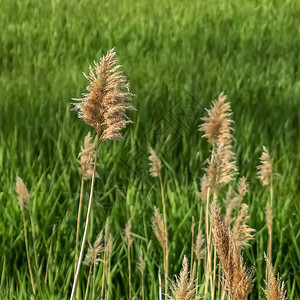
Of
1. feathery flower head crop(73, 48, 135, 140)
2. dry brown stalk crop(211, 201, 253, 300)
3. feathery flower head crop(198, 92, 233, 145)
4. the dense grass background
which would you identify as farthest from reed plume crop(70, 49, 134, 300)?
the dense grass background

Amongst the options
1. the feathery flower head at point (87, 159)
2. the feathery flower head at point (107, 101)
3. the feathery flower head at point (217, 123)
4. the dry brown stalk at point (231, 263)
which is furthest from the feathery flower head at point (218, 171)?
the dry brown stalk at point (231, 263)

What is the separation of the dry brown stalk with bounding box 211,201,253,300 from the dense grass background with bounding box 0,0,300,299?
1.04 metres

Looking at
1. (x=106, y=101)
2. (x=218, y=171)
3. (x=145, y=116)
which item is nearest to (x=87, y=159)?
(x=218, y=171)

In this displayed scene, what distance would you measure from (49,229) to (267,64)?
221 cm

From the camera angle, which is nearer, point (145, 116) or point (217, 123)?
point (217, 123)

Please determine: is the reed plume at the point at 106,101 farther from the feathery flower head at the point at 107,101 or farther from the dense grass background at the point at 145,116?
the dense grass background at the point at 145,116

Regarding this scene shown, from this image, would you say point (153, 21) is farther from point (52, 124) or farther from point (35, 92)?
point (52, 124)

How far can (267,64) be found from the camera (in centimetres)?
428

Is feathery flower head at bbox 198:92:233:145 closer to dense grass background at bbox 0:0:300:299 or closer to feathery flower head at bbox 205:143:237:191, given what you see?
feathery flower head at bbox 205:143:237:191

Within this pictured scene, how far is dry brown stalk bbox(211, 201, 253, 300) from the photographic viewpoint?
802mm

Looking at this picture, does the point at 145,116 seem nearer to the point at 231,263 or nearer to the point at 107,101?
the point at 107,101

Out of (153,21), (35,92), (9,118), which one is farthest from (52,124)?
(153,21)

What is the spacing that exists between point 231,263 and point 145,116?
260cm

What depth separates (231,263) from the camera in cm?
81
